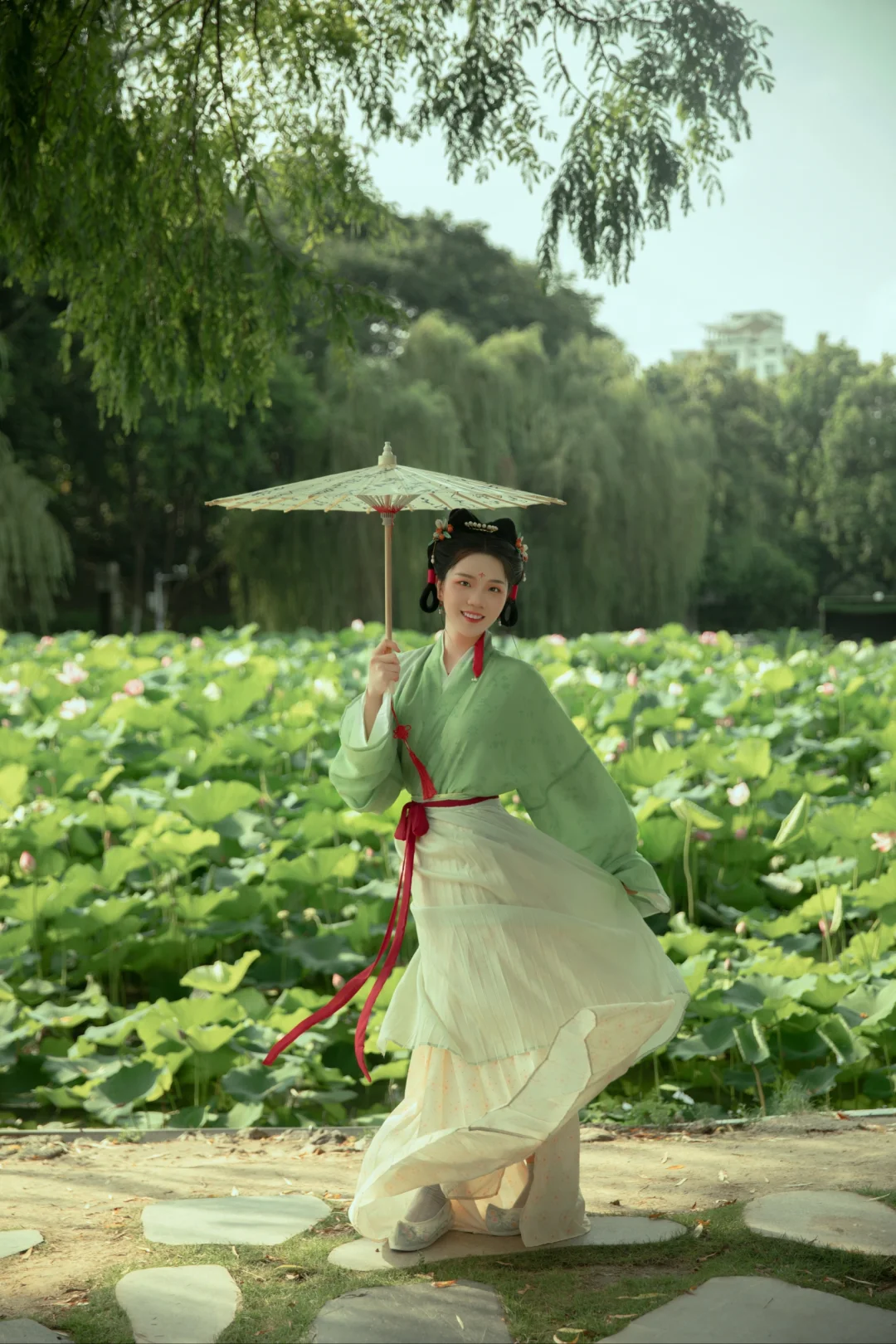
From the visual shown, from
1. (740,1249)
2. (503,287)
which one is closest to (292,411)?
(503,287)

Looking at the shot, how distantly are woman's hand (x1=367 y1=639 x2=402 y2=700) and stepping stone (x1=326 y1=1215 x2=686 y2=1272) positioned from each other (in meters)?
0.93

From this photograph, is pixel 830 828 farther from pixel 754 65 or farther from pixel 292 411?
pixel 292 411

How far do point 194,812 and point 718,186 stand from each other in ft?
8.70

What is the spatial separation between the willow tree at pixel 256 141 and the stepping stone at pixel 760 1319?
280 centimetres

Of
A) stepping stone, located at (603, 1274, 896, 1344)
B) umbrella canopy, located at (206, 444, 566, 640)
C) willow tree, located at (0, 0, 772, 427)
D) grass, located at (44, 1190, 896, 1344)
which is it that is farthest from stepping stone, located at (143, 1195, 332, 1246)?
willow tree, located at (0, 0, 772, 427)

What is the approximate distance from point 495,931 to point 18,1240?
3.22 feet

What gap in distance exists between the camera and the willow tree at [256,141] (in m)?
3.63

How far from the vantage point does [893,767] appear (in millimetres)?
5691

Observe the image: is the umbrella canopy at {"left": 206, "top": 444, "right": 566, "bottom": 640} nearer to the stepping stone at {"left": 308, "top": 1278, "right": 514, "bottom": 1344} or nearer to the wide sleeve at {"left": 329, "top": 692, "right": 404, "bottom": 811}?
the wide sleeve at {"left": 329, "top": 692, "right": 404, "bottom": 811}

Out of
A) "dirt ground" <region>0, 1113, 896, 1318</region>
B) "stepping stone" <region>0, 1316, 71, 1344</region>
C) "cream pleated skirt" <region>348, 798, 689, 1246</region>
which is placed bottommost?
"dirt ground" <region>0, 1113, 896, 1318</region>

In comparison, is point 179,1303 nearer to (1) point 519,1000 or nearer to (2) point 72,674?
(1) point 519,1000

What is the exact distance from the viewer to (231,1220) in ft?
8.21

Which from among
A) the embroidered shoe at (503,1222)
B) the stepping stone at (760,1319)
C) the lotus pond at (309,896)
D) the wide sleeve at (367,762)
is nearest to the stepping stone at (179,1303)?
the embroidered shoe at (503,1222)

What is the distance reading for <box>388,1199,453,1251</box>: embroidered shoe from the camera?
233 centimetres
